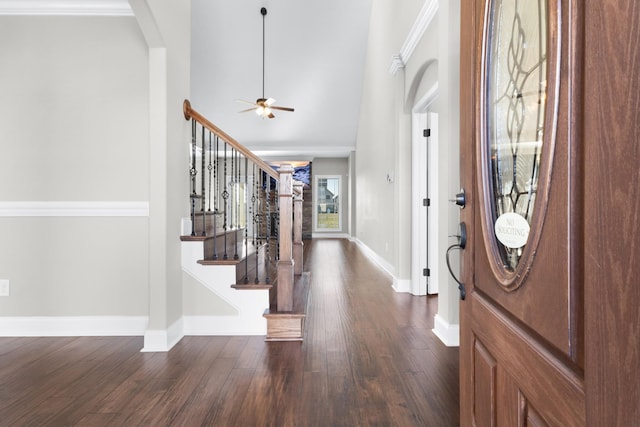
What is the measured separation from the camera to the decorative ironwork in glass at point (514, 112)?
711 millimetres

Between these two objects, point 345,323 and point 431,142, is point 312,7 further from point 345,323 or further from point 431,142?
point 345,323

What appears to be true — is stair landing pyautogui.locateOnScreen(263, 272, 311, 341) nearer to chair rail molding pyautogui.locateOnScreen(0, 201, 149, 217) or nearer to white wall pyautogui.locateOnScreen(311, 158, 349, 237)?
chair rail molding pyautogui.locateOnScreen(0, 201, 149, 217)

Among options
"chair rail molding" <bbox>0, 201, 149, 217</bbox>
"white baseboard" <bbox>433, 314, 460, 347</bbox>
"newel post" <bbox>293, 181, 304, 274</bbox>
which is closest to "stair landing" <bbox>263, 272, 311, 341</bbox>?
"white baseboard" <bbox>433, 314, 460, 347</bbox>

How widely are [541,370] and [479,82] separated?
2.45ft

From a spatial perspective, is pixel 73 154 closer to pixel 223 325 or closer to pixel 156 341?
pixel 156 341

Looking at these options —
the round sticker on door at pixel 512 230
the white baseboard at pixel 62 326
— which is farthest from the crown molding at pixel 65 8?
the round sticker on door at pixel 512 230

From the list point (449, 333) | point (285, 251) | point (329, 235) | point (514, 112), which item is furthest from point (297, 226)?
point (329, 235)

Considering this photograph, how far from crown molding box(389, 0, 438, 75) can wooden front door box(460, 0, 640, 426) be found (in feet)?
7.63

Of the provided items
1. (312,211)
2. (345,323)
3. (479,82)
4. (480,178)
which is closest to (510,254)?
(480,178)

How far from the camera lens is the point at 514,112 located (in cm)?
82

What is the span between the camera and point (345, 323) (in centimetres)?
295

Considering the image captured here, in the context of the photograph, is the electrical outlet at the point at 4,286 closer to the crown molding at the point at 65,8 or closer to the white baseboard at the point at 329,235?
the crown molding at the point at 65,8

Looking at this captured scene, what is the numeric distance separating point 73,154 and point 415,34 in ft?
10.5

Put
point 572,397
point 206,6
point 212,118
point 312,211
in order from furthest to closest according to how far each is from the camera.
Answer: point 312,211 → point 212,118 → point 206,6 → point 572,397
